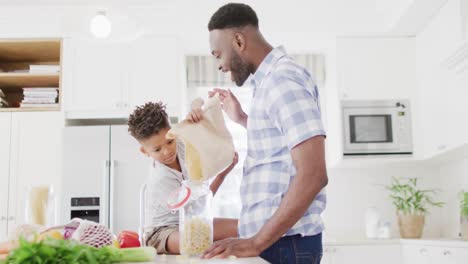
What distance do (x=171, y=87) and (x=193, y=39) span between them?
0.41 meters

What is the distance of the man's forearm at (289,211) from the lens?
5.32 ft

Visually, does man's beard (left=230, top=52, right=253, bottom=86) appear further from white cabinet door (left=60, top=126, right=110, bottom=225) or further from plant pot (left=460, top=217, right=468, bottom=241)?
white cabinet door (left=60, top=126, right=110, bottom=225)

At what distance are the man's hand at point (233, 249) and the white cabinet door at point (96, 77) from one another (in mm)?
3179

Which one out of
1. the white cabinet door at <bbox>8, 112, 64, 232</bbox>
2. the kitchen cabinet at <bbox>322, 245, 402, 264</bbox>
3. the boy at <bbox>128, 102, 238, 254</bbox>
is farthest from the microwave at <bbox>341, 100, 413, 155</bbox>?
the boy at <bbox>128, 102, 238, 254</bbox>

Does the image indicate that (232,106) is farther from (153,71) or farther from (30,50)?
(30,50)

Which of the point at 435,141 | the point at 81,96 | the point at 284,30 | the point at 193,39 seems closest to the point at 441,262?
the point at 435,141

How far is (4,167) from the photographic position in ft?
15.5

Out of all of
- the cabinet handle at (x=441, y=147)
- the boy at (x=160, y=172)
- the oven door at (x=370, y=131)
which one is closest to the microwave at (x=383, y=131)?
the oven door at (x=370, y=131)

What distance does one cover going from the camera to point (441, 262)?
3826 millimetres

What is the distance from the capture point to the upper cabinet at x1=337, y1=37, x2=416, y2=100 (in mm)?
4695

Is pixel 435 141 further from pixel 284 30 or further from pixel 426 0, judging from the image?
pixel 284 30

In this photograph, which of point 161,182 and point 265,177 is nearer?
point 265,177

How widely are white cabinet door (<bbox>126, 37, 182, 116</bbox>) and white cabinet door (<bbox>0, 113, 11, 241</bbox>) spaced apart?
910 millimetres

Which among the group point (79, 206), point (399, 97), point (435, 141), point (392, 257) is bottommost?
point (392, 257)
